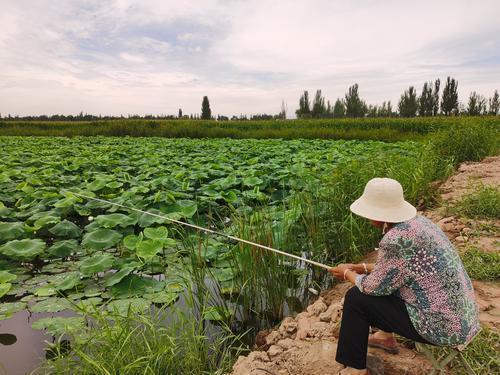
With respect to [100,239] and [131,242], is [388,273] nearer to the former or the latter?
[131,242]

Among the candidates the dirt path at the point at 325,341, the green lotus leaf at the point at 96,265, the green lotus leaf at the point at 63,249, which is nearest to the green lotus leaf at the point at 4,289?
the green lotus leaf at the point at 96,265

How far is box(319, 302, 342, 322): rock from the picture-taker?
7.52 feet

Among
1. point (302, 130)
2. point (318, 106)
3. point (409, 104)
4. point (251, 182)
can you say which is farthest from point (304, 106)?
point (251, 182)

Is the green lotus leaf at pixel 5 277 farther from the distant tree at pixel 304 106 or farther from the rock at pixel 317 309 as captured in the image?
the distant tree at pixel 304 106

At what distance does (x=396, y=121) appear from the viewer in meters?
18.4

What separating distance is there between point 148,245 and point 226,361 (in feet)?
3.81

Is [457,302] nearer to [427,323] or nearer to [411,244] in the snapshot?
[427,323]

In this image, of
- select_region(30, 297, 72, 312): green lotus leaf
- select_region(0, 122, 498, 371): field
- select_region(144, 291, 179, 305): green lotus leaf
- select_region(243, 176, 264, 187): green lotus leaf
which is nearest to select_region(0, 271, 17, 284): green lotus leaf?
select_region(0, 122, 498, 371): field

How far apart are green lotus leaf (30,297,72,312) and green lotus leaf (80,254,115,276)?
10.3 inches

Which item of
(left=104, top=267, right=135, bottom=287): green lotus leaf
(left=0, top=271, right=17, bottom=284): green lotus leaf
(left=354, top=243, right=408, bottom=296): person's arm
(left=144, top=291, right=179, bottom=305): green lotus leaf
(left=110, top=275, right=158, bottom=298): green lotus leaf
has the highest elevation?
(left=354, top=243, right=408, bottom=296): person's arm

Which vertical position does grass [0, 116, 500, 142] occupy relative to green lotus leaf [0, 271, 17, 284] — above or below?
above

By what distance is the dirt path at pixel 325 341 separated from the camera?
1.80m

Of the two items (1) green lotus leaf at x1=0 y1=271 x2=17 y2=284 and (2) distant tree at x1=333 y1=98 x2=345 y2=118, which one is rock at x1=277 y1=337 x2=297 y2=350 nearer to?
(1) green lotus leaf at x1=0 y1=271 x2=17 y2=284

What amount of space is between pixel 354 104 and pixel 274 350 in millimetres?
32876
